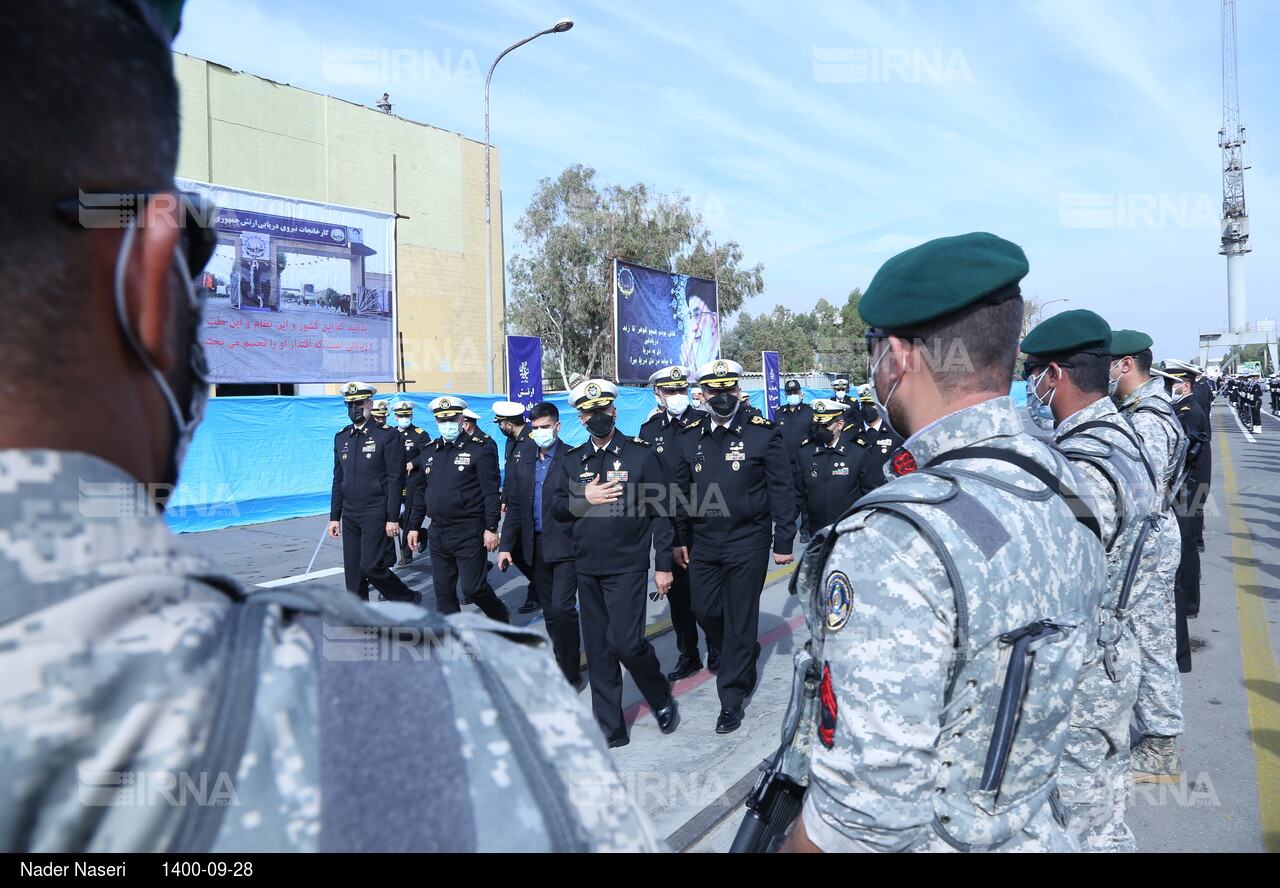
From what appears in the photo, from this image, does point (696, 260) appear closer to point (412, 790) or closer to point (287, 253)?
point (287, 253)

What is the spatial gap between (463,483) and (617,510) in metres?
2.27

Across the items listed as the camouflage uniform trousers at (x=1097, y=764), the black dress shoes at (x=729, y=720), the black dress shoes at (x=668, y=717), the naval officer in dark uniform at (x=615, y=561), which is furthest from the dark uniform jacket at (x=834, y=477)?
the camouflage uniform trousers at (x=1097, y=764)

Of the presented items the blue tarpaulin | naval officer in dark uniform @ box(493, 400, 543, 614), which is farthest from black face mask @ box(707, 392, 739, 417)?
the blue tarpaulin

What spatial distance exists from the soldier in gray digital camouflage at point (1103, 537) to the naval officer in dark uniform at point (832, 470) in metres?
3.81

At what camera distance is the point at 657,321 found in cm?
1914

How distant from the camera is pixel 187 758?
52cm

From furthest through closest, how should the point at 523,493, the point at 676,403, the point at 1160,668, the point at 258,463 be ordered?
1. the point at 258,463
2. the point at 676,403
3. the point at 523,493
4. the point at 1160,668

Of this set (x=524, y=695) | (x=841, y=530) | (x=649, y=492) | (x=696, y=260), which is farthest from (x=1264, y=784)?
(x=696, y=260)

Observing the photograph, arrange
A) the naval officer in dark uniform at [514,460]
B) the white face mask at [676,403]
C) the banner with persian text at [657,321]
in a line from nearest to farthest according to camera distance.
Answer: the naval officer in dark uniform at [514,460] < the white face mask at [676,403] < the banner with persian text at [657,321]

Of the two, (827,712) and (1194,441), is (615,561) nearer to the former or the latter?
(827,712)

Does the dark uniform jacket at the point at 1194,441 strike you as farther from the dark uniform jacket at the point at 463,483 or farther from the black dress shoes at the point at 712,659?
the dark uniform jacket at the point at 463,483

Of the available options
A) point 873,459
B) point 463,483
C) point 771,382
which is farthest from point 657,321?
point 463,483

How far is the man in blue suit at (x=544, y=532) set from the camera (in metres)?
5.13

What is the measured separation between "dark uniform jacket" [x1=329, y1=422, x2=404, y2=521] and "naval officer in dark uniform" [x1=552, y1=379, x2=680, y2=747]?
268 cm
